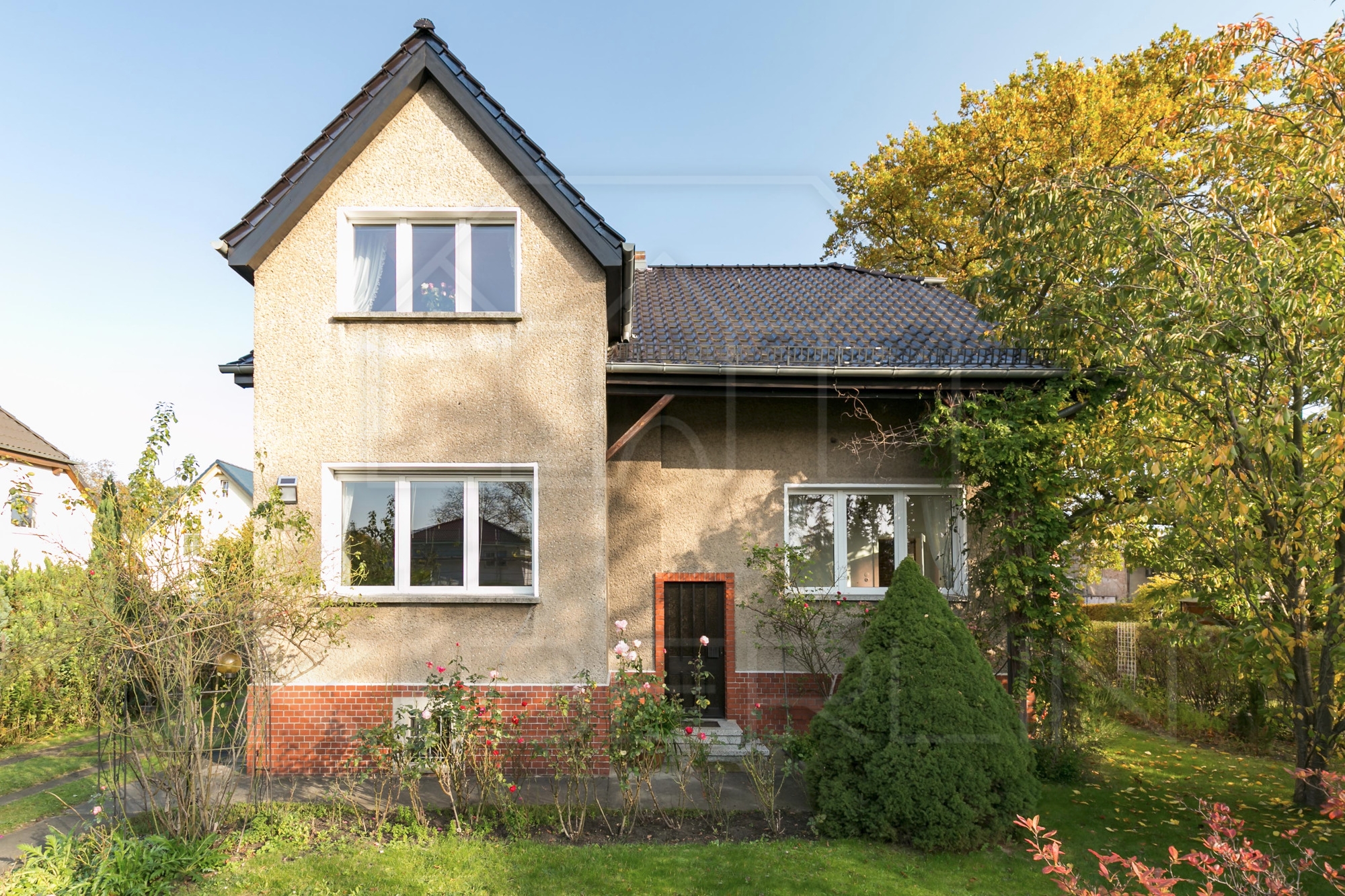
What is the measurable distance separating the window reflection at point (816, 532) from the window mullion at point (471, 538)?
4059mm

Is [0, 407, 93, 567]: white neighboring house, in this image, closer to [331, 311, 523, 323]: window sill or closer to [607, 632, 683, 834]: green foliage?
[331, 311, 523, 323]: window sill

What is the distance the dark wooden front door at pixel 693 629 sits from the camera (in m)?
9.35

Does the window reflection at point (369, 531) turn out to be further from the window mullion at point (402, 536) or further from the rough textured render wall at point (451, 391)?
the rough textured render wall at point (451, 391)

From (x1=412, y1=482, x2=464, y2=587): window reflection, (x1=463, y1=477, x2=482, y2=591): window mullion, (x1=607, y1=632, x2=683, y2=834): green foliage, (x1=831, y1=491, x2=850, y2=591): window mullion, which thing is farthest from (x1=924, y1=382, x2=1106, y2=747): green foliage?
(x1=412, y1=482, x2=464, y2=587): window reflection

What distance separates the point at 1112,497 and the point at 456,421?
7.64 meters

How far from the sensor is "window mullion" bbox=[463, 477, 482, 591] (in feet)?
25.8

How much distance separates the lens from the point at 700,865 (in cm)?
546

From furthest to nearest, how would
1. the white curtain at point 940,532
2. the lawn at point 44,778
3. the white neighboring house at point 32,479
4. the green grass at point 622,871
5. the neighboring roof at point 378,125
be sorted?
the white neighboring house at point 32,479, the white curtain at point 940,532, the neighboring roof at point 378,125, the lawn at point 44,778, the green grass at point 622,871

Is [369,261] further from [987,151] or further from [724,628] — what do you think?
[987,151]

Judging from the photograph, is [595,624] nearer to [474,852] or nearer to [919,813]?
[474,852]

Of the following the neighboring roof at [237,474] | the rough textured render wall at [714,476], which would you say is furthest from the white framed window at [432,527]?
the neighboring roof at [237,474]

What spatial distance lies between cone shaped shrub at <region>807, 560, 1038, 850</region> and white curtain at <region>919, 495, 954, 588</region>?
288 cm

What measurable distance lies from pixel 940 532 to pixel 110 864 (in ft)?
29.5

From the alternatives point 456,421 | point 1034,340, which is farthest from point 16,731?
point 1034,340
